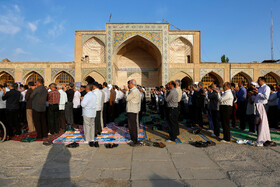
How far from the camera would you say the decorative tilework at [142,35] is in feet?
56.6

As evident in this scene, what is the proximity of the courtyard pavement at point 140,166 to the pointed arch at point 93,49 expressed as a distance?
15360 mm

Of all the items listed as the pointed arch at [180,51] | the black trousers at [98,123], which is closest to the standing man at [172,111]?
the black trousers at [98,123]

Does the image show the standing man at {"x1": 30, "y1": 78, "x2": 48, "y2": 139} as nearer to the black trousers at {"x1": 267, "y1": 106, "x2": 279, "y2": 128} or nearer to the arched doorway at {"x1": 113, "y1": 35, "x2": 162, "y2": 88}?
the black trousers at {"x1": 267, "y1": 106, "x2": 279, "y2": 128}

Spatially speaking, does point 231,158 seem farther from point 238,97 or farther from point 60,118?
point 60,118

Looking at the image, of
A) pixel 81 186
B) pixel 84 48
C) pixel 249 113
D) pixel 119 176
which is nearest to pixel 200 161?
pixel 119 176

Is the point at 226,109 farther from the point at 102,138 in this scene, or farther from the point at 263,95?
the point at 102,138

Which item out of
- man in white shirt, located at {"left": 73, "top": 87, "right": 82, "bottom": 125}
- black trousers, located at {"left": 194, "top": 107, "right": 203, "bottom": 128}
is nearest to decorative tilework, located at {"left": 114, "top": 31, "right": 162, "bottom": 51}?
man in white shirt, located at {"left": 73, "top": 87, "right": 82, "bottom": 125}

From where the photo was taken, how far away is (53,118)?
5.39m

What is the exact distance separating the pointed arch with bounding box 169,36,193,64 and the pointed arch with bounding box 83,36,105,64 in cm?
743

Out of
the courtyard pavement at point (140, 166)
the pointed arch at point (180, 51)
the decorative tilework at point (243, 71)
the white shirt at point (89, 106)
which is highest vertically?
the pointed arch at point (180, 51)

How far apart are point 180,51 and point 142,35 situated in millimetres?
4606

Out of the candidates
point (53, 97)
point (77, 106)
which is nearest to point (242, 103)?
point (77, 106)

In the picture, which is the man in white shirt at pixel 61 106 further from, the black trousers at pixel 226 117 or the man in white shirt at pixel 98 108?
the black trousers at pixel 226 117

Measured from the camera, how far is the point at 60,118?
19.2 feet
